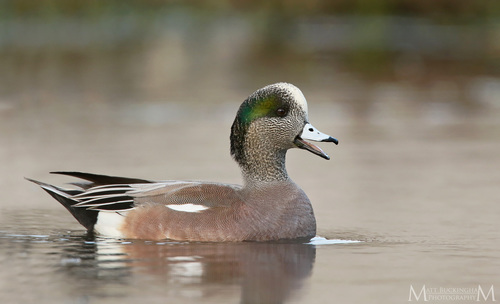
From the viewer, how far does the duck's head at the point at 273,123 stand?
297 inches

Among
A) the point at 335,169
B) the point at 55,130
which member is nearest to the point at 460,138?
the point at 335,169

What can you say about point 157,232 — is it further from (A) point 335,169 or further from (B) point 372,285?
(A) point 335,169

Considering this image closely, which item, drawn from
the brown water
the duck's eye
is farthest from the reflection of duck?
the duck's eye

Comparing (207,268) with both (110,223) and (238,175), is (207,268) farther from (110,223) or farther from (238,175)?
(238,175)

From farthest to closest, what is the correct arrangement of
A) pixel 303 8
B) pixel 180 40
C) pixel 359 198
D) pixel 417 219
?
pixel 303 8 → pixel 180 40 → pixel 359 198 → pixel 417 219

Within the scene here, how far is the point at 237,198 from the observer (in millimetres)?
7328

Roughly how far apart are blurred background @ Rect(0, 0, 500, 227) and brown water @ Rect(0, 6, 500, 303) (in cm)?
5

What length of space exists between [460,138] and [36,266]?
23.2 ft

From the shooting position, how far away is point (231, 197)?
731 centimetres

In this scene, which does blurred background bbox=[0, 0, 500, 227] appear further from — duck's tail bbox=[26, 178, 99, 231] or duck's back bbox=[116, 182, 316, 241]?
duck's tail bbox=[26, 178, 99, 231]

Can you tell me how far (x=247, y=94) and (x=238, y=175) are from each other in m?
6.73

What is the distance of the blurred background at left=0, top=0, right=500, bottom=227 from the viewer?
988 centimetres

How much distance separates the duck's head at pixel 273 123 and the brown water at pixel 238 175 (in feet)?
2.33


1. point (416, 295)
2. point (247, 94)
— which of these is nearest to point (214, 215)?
point (416, 295)
